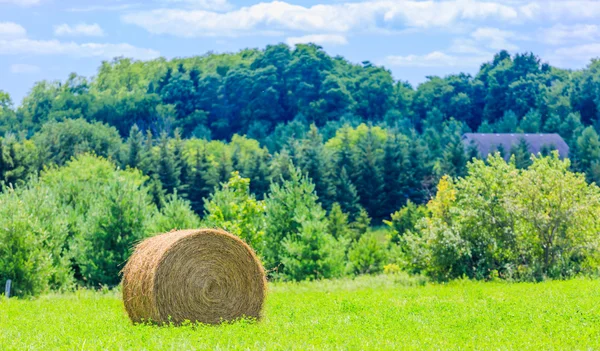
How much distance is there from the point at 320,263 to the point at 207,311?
16740 mm

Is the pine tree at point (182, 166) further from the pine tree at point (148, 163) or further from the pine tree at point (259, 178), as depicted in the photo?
the pine tree at point (259, 178)

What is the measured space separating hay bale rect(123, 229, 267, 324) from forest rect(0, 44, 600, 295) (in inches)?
442

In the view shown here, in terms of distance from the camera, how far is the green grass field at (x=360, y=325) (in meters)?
12.4

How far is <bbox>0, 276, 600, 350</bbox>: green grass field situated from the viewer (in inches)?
488

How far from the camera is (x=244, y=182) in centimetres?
2970

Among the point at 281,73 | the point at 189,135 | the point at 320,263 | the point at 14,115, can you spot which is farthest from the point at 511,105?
the point at 320,263

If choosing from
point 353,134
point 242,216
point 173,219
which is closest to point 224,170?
point 353,134

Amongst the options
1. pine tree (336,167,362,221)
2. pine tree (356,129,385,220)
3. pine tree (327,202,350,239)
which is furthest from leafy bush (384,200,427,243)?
pine tree (356,129,385,220)

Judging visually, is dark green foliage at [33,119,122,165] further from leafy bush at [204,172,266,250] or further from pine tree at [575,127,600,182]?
pine tree at [575,127,600,182]

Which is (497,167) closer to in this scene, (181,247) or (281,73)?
(181,247)

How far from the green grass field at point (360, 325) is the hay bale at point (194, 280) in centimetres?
54

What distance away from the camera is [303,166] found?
71.4 metres

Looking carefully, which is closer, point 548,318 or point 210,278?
point 548,318

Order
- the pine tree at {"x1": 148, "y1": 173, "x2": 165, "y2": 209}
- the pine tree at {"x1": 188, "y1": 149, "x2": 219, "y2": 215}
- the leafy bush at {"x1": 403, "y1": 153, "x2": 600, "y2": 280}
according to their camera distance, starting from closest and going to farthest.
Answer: the leafy bush at {"x1": 403, "y1": 153, "x2": 600, "y2": 280}, the pine tree at {"x1": 148, "y1": 173, "x2": 165, "y2": 209}, the pine tree at {"x1": 188, "y1": 149, "x2": 219, "y2": 215}
